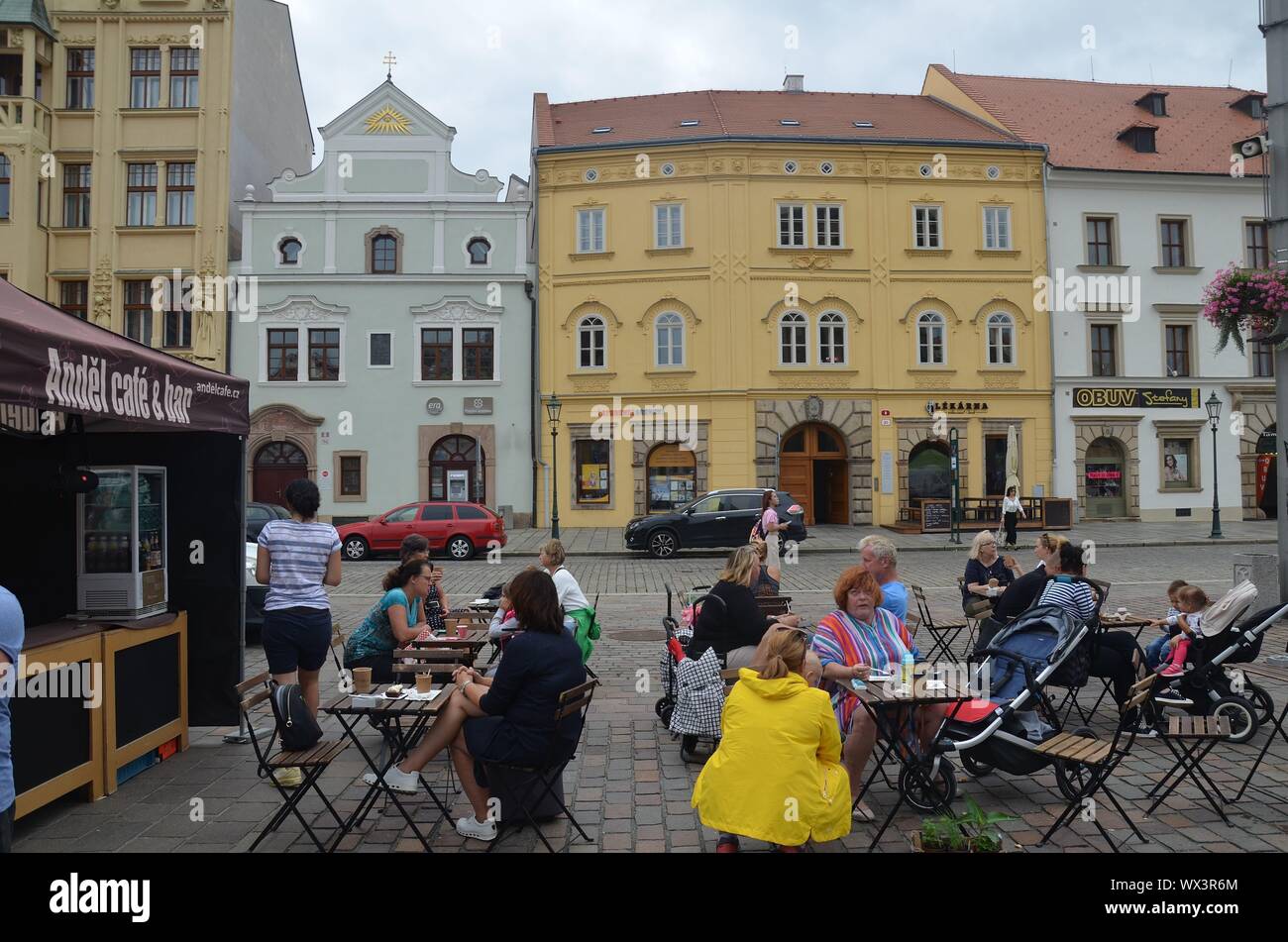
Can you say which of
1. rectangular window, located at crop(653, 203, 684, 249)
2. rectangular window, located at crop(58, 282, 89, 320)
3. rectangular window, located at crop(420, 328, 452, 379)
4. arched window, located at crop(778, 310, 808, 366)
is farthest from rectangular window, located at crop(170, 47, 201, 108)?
arched window, located at crop(778, 310, 808, 366)

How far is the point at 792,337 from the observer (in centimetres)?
2988

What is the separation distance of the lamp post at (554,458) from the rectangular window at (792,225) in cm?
917

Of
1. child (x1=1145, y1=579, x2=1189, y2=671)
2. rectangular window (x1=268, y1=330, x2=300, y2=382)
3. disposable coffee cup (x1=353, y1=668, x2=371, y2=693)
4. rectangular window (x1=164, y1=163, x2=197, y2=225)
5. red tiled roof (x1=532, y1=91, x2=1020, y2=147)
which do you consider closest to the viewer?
disposable coffee cup (x1=353, y1=668, x2=371, y2=693)

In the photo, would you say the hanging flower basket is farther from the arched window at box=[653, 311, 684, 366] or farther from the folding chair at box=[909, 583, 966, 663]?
the arched window at box=[653, 311, 684, 366]

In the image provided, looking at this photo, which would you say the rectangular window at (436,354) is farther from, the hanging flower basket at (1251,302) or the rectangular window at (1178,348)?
the rectangular window at (1178,348)

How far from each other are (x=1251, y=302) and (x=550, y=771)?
960 centimetres

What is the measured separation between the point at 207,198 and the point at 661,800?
95.4 feet

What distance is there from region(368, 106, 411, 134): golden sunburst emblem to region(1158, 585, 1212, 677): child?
28.4 meters

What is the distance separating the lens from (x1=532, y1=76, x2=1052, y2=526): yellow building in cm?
2964

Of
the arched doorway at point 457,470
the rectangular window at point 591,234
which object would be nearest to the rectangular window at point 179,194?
the arched doorway at point 457,470

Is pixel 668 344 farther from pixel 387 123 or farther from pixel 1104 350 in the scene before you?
pixel 1104 350

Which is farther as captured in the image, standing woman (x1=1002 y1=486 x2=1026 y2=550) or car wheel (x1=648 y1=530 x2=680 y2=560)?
standing woman (x1=1002 y1=486 x2=1026 y2=550)

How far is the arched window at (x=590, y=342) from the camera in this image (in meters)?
29.9

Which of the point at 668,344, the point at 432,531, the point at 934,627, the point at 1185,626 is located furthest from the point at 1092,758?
the point at 668,344
